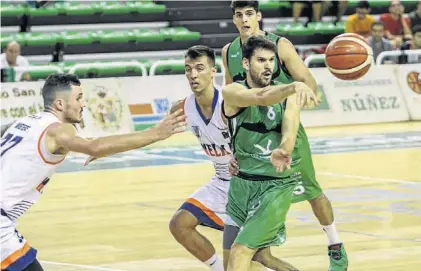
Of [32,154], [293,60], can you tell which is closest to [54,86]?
[32,154]

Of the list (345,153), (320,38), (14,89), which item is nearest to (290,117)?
(345,153)

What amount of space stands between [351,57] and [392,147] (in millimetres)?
6001

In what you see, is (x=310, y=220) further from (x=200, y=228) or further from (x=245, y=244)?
(x=245, y=244)

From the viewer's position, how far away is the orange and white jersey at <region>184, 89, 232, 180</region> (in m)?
7.54

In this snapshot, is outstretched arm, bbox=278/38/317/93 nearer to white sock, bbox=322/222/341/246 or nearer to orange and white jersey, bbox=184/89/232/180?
orange and white jersey, bbox=184/89/232/180

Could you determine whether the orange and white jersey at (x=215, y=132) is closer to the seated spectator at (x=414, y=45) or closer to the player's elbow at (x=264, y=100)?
the player's elbow at (x=264, y=100)

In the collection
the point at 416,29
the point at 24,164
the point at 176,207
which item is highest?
the point at 24,164

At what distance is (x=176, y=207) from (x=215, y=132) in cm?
409

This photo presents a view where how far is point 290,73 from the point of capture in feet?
26.2

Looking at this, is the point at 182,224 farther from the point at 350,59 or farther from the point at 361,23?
the point at 361,23

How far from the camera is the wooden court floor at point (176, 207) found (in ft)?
29.3

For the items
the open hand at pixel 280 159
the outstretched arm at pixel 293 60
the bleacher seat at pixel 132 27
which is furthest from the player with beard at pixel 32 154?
the bleacher seat at pixel 132 27

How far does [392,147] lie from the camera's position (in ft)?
53.3

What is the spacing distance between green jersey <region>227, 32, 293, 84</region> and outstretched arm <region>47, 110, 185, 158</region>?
84.8 inches
